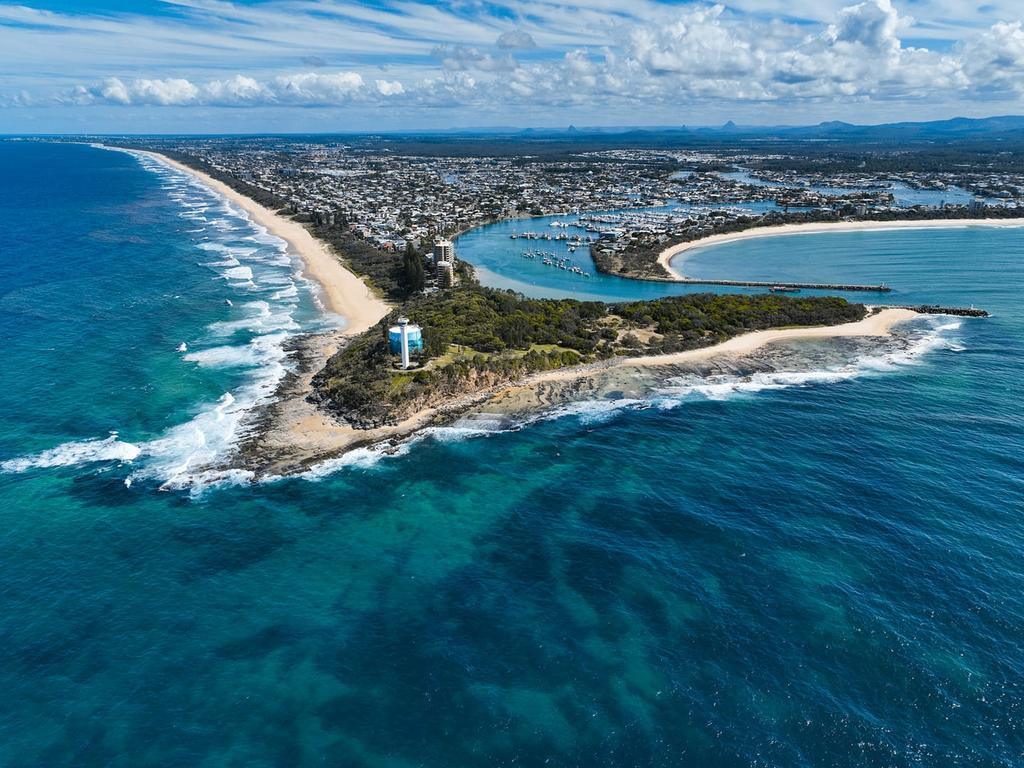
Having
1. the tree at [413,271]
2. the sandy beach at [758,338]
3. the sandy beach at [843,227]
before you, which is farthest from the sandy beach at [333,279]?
the sandy beach at [843,227]

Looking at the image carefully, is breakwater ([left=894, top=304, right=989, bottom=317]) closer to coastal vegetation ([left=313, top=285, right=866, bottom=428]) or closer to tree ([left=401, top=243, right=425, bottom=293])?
coastal vegetation ([left=313, top=285, right=866, bottom=428])

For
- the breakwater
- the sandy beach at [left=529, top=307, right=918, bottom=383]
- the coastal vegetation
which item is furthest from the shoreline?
the breakwater

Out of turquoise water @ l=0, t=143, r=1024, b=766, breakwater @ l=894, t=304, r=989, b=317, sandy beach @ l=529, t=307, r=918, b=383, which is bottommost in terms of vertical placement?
turquoise water @ l=0, t=143, r=1024, b=766

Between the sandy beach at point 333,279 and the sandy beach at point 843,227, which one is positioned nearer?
the sandy beach at point 333,279

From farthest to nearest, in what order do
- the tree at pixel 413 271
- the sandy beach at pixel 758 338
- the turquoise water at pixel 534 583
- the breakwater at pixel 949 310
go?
the tree at pixel 413 271
the breakwater at pixel 949 310
the sandy beach at pixel 758 338
the turquoise water at pixel 534 583

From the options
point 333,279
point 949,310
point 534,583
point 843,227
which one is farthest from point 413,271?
point 843,227

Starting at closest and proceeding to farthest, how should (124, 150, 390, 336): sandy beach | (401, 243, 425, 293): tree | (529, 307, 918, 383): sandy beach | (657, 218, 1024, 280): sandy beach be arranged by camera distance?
(529, 307, 918, 383): sandy beach < (124, 150, 390, 336): sandy beach < (401, 243, 425, 293): tree < (657, 218, 1024, 280): sandy beach

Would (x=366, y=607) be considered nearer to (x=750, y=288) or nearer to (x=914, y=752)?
(x=914, y=752)

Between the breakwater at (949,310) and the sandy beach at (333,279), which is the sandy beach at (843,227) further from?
the sandy beach at (333,279)
